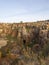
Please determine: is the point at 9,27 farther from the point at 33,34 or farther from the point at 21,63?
the point at 21,63

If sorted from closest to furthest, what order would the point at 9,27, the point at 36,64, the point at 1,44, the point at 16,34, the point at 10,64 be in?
the point at 36,64
the point at 10,64
the point at 1,44
the point at 16,34
the point at 9,27

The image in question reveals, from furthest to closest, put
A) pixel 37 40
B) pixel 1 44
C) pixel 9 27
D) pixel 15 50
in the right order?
pixel 9 27
pixel 37 40
pixel 1 44
pixel 15 50

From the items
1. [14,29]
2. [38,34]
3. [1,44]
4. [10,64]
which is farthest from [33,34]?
[10,64]

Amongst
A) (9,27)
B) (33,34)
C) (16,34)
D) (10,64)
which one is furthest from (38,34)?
(10,64)

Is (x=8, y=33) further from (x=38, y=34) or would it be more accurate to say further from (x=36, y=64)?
(x=36, y=64)

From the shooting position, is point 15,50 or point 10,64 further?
point 15,50

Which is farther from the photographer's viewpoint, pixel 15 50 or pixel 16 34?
pixel 16 34

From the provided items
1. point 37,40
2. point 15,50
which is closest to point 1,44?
point 15,50

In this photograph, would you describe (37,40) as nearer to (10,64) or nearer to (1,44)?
(1,44)

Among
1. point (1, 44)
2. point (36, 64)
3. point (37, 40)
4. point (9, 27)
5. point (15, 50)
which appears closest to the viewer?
point (36, 64)

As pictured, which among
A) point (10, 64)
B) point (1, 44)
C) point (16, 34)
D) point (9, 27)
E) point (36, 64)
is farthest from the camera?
point (9, 27)
